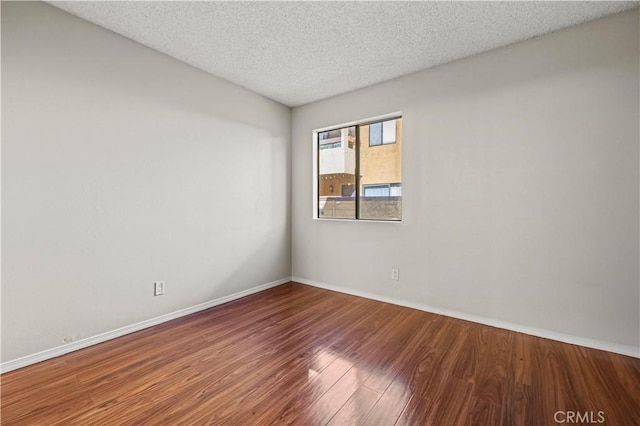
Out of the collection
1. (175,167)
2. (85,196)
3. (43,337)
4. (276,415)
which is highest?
(175,167)

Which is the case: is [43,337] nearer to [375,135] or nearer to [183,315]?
[183,315]

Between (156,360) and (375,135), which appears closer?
(156,360)

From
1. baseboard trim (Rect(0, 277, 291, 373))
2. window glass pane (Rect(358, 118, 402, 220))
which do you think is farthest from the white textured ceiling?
baseboard trim (Rect(0, 277, 291, 373))

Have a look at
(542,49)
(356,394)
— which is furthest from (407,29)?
(356,394)

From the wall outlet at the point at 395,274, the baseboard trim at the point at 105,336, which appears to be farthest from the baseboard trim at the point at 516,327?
the baseboard trim at the point at 105,336

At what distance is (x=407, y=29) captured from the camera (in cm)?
233

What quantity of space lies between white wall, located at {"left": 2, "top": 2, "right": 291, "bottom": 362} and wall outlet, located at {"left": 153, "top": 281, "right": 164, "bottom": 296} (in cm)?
6

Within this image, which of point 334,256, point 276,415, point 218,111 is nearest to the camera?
point 276,415

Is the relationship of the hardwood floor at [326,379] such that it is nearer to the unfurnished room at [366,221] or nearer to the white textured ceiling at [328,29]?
the unfurnished room at [366,221]

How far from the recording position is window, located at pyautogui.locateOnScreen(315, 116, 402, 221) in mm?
3355

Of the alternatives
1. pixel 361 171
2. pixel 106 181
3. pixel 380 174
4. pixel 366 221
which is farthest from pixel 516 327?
pixel 106 181

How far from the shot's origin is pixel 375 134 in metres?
3.51

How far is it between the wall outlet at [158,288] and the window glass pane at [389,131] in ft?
9.48

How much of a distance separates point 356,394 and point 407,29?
9.01 ft
